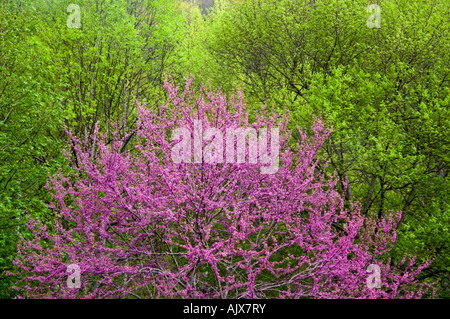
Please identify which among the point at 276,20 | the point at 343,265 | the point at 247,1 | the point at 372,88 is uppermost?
the point at 247,1

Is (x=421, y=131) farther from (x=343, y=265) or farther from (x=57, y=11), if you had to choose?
(x=57, y=11)

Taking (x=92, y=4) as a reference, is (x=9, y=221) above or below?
below

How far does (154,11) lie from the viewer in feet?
63.4

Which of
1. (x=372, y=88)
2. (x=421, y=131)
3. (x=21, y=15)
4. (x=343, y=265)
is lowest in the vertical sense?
(x=343, y=265)

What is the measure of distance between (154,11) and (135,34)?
3027 millimetres

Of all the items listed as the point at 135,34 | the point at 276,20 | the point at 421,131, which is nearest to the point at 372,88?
the point at 421,131

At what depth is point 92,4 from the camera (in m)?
17.6

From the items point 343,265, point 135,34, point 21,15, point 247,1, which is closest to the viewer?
point 343,265

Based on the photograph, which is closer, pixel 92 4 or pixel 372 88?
pixel 372 88

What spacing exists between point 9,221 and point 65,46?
9217 millimetres
